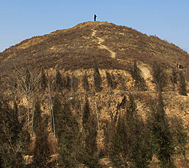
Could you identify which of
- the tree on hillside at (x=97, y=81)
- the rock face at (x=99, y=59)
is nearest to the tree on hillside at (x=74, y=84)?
the rock face at (x=99, y=59)

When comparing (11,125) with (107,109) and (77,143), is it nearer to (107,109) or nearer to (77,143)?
(77,143)

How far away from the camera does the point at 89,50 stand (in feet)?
177

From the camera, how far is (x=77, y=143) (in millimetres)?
16344

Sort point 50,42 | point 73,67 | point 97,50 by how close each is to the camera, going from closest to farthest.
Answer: point 73,67, point 97,50, point 50,42

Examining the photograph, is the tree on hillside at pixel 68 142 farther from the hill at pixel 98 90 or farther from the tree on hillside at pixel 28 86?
the tree on hillside at pixel 28 86

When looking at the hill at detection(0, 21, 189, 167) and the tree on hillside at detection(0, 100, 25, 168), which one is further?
the hill at detection(0, 21, 189, 167)

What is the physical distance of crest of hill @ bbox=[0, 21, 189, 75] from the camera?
148ft

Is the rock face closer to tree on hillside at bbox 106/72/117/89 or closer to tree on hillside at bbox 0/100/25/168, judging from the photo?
tree on hillside at bbox 106/72/117/89

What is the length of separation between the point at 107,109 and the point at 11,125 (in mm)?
17324

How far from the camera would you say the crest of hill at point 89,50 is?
148 ft

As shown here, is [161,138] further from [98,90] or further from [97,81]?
[97,81]

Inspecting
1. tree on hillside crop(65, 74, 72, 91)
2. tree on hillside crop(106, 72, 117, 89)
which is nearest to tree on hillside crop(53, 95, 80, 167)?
tree on hillside crop(65, 74, 72, 91)

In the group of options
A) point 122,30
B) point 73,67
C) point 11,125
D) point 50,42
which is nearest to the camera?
point 11,125

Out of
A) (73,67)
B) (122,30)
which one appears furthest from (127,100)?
(122,30)
